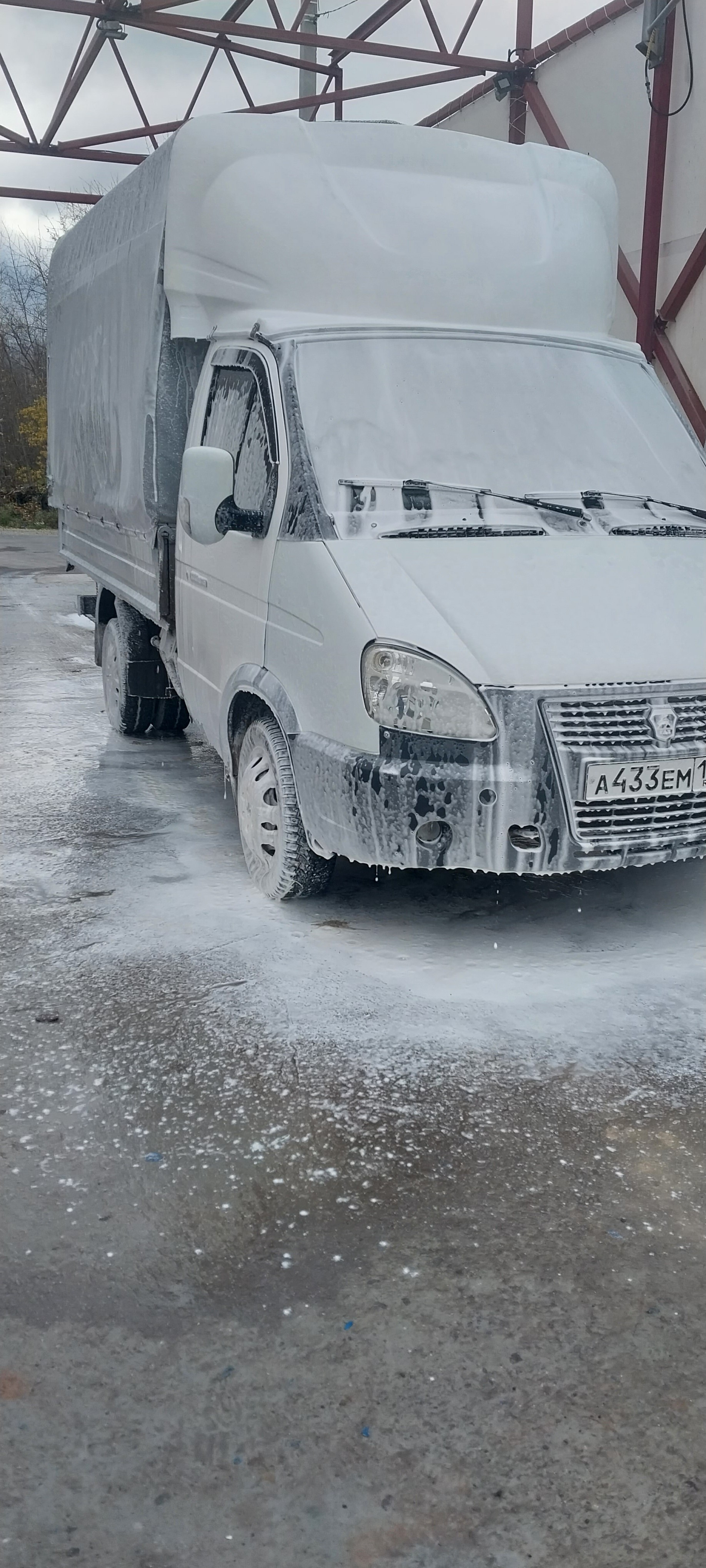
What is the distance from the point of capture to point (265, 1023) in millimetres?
3984

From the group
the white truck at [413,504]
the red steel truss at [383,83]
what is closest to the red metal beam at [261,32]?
the red steel truss at [383,83]

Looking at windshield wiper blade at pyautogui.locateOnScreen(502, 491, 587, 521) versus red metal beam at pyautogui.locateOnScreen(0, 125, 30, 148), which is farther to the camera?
red metal beam at pyautogui.locateOnScreen(0, 125, 30, 148)

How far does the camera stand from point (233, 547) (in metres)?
5.18

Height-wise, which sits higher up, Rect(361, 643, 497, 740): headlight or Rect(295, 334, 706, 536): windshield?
Rect(295, 334, 706, 536): windshield

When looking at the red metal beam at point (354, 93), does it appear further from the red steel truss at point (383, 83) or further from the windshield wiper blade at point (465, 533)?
the windshield wiper blade at point (465, 533)

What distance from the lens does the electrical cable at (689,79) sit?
10266 mm

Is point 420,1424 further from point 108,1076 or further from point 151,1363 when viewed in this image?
point 108,1076

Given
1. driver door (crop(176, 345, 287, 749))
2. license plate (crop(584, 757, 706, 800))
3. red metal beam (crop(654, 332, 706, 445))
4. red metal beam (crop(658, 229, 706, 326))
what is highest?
red metal beam (crop(658, 229, 706, 326))

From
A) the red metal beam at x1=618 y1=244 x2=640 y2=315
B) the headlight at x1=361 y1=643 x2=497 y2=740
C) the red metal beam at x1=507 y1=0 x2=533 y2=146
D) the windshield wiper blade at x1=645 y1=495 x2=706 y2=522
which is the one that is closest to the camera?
the headlight at x1=361 y1=643 x2=497 y2=740

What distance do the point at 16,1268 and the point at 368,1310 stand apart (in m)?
0.78

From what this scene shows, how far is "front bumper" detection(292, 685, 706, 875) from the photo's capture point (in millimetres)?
4059

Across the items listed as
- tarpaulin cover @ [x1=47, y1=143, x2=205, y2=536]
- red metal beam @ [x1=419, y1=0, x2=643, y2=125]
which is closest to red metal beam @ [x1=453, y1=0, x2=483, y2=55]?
red metal beam @ [x1=419, y1=0, x2=643, y2=125]

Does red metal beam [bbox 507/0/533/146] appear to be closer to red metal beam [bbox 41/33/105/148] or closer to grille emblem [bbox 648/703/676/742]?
red metal beam [bbox 41/33/105/148]

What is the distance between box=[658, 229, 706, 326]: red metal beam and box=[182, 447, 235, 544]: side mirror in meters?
7.09
